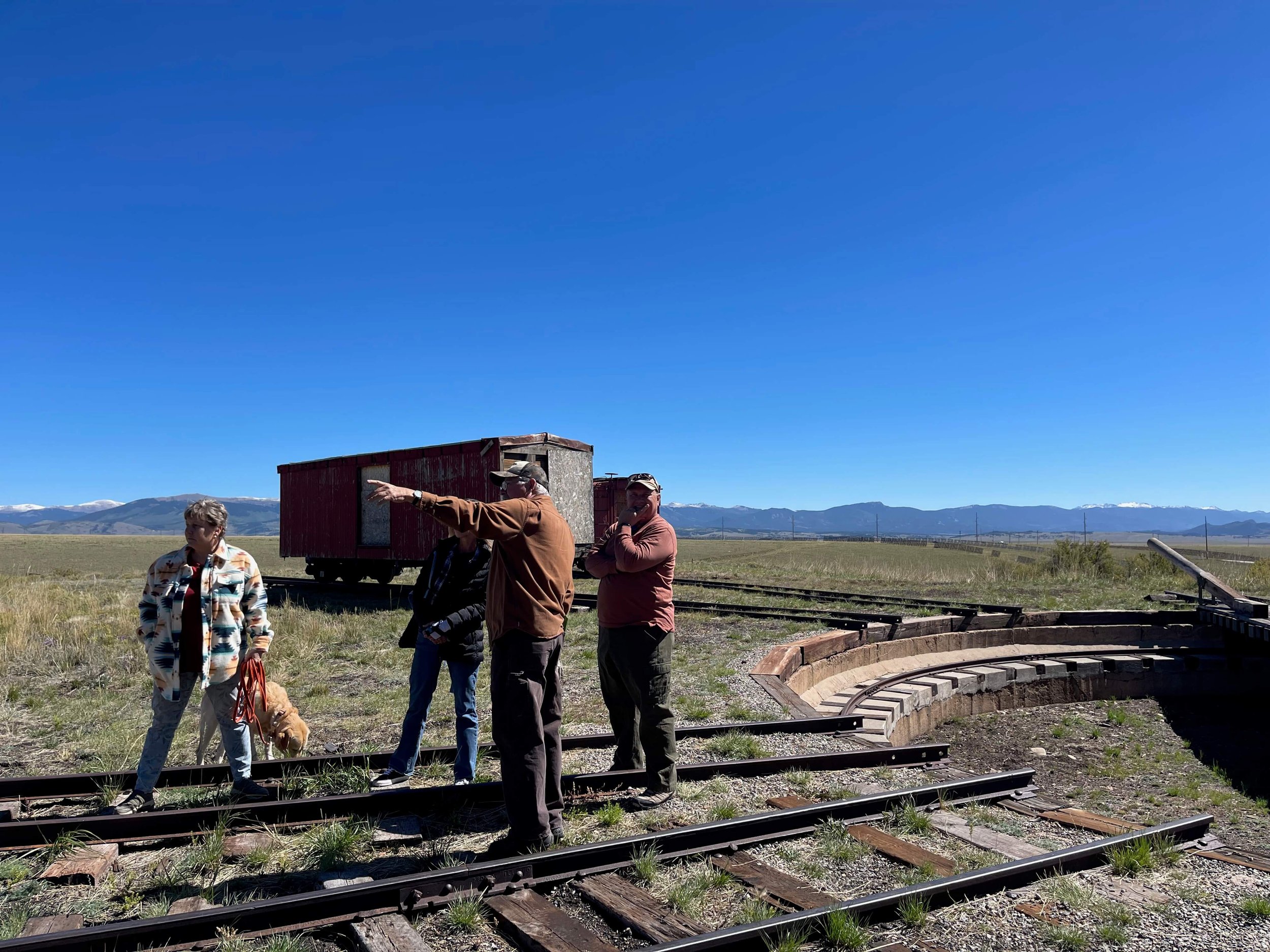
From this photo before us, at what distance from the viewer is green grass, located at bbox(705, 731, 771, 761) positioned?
21.1 ft

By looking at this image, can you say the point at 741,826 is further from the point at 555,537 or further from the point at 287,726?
the point at 287,726

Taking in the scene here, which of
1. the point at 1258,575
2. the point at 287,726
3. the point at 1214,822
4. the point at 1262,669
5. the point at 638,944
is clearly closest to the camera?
the point at 638,944

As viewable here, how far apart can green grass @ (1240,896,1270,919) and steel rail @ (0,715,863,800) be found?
3.70m

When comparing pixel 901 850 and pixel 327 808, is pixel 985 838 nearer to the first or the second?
pixel 901 850

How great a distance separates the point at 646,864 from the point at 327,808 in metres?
2.02

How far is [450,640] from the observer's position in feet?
16.6

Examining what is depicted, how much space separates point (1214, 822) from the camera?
23.7 feet

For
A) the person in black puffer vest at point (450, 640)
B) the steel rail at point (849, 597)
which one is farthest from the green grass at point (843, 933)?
the steel rail at point (849, 597)

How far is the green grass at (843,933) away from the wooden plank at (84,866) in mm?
3372

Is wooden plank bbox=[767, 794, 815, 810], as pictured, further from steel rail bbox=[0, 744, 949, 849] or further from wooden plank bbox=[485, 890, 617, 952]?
wooden plank bbox=[485, 890, 617, 952]

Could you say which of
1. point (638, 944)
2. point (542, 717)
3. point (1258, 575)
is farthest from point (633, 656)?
point (1258, 575)

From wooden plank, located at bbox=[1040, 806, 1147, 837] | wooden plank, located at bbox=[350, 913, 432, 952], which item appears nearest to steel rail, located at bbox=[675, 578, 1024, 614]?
wooden plank, located at bbox=[1040, 806, 1147, 837]

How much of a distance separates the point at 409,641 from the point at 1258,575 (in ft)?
89.5

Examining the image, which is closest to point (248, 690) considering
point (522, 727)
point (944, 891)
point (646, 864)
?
point (522, 727)
